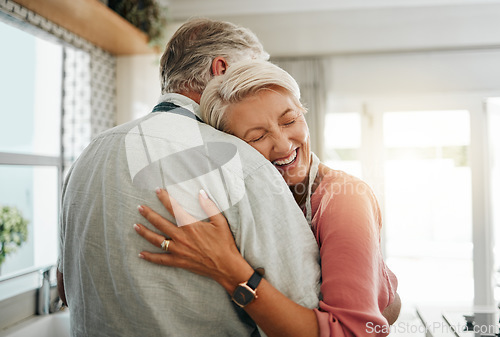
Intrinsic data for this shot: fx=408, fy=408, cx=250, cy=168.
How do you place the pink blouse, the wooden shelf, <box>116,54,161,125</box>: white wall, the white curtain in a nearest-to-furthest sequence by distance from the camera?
the pink blouse
the wooden shelf
<box>116,54,161,125</box>: white wall
the white curtain

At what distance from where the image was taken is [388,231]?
3.90m

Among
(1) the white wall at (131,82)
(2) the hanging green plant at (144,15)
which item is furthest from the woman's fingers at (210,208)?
(1) the white wall at (131,82)

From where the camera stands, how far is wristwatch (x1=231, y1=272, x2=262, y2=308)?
0.69 metres

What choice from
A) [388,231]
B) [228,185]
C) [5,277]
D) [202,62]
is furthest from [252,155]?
[388,231]

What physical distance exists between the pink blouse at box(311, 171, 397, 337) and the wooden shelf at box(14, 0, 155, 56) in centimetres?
210

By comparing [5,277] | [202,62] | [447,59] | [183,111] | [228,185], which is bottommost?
[5,277]

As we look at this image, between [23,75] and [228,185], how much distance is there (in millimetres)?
2504

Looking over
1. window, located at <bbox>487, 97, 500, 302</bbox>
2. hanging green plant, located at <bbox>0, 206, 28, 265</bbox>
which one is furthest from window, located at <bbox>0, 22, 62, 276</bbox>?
window, located at <bbox>487, 97, 500, 302</bbox>

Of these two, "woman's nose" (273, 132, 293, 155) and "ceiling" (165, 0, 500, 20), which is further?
"ceiling" (165, 0, 500, 20)

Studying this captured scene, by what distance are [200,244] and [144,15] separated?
9.13ft

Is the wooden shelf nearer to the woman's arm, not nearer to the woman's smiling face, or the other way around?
the woman's smiling face

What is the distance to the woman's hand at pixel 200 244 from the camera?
2.31ft

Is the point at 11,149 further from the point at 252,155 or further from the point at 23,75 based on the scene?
the point at 252,155

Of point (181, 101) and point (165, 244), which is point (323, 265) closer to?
point (165, 244)
